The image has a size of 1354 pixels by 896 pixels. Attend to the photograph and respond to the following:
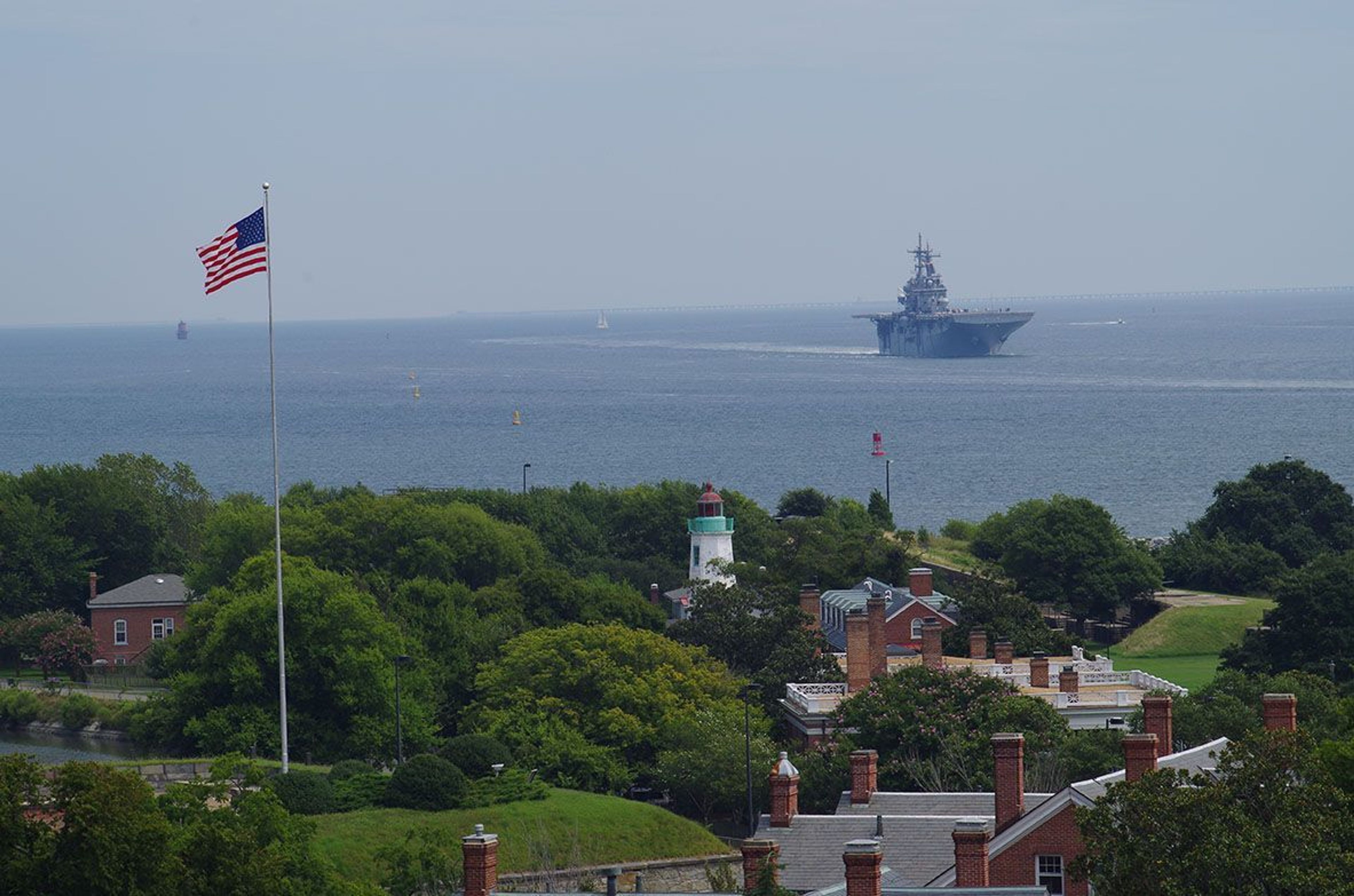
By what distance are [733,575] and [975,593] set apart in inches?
489

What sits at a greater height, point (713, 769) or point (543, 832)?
point (543, 832)

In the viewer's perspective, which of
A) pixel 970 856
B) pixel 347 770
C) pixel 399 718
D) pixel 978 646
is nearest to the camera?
pixel 970 856

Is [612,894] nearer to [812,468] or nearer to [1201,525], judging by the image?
[1201,525]

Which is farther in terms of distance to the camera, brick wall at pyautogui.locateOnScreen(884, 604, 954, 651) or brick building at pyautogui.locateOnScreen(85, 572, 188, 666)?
brick building at pyautogui.locateOnScreen(85, 572, 188, 666)

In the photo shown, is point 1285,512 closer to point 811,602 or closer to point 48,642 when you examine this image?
point 811,602

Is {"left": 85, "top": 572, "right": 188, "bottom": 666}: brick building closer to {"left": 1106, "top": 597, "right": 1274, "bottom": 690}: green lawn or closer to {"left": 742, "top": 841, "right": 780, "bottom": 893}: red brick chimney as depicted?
{"left": 1106, "top": 597, "right": 1274, "bottom": 690}: green lawn

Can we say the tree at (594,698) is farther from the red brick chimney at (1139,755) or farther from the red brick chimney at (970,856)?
the red brick chimney at (970,856)

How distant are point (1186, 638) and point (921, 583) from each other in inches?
421

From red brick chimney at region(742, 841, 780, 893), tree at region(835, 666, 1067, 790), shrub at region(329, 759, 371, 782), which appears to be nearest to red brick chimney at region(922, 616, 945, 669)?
tree at region(835, 666, 1067, 790)

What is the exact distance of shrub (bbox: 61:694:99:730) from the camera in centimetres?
6222

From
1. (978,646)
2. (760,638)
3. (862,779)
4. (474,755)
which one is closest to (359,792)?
(474,755)

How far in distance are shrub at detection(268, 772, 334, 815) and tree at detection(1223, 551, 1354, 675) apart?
27258 mm

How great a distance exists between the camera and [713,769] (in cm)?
4759

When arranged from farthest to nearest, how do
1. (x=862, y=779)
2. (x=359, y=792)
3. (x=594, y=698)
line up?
(x=594, y=698) → (x=359, y=792) → (x=862, y=779)
